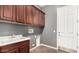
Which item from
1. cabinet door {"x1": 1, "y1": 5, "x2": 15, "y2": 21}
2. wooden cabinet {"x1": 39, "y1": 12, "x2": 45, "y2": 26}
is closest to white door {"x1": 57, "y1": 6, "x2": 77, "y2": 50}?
wooden cabinet {"x1": 39, "y1": 12, "x2": 45, "y2": 26}

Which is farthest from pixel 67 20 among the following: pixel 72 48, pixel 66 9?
pixel 72 48

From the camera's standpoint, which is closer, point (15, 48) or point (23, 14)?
point (15, 48)

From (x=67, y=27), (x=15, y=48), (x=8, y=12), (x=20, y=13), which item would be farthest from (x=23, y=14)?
(x=67, y=27)

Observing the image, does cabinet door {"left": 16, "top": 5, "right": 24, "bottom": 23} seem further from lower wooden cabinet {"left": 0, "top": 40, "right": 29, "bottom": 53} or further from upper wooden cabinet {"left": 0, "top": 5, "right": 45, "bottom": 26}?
lower wooden cabinet {"left": 0, "top": 40, "right": 29, "bottom": 53}

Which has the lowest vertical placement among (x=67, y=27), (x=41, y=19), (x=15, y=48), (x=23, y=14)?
(x=15, y=48)

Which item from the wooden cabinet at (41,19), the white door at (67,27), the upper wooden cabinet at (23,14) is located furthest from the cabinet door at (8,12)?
the white door at (67,27)

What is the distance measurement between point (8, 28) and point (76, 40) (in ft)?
4.25

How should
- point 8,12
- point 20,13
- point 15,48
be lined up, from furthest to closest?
1. point 20,13
2. point 8,12
3. point 15,48

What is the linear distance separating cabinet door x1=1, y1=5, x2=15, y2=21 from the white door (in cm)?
85

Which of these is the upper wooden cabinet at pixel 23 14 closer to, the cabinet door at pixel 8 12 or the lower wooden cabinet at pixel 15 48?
the cabinet door at pixel 8 12

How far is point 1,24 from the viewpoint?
1561 millimetres

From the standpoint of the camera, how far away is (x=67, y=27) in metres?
1.40

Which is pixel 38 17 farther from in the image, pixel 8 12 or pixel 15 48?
pixel 15 48

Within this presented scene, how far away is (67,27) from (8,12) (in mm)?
1049
